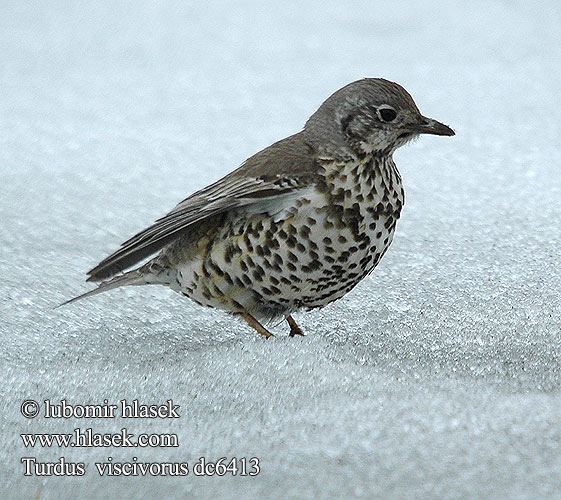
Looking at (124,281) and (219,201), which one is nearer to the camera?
(219,201)

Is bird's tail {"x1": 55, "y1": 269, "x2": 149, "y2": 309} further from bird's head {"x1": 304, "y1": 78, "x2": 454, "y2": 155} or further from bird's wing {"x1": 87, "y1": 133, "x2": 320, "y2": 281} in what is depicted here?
bird's head {"x1": 304, "y1": 78, "x2": 454, "y2": 155}

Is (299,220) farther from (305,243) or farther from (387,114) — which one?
(387,114)

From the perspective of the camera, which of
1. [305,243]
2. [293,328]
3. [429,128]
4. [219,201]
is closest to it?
[305,243]

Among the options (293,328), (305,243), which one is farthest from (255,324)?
(305,243)

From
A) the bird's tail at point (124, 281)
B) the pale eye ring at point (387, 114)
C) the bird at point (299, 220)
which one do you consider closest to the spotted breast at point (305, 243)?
the bird at point (299, 220)

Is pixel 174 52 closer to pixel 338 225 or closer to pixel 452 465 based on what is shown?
pixel 338 225

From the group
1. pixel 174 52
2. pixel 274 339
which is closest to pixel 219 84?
pixel 174 52
